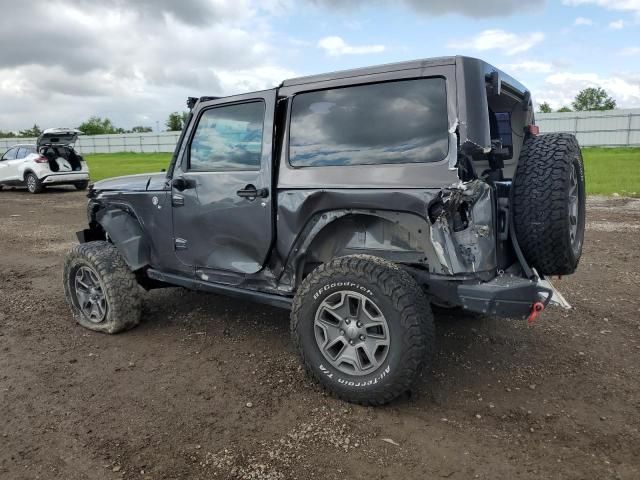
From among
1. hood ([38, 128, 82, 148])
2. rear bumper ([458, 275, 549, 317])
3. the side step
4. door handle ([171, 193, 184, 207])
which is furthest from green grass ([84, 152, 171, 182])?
rear bumper ([458, 275, 549, 317])

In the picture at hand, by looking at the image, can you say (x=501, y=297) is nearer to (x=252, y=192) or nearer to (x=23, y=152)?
(x=252, y=192)

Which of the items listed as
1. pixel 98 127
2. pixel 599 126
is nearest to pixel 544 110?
pixel 599 126

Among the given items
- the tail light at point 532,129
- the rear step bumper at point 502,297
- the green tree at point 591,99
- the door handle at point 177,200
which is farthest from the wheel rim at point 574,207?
the green tree at point 591,99

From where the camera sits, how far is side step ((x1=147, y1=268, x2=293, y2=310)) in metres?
3.75

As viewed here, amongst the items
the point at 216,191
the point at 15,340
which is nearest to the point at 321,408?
the point at 216,191

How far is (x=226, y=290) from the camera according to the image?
13.2 feet

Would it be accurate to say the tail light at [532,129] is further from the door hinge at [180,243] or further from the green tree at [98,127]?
the green tree at [98,127]

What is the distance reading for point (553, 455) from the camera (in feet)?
8.93

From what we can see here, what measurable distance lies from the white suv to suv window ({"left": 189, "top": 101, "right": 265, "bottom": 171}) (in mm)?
13652

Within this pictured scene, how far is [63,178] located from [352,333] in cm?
1607

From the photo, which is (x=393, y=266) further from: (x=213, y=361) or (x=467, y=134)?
(x=213, y=361)

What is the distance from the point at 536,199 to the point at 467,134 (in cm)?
66

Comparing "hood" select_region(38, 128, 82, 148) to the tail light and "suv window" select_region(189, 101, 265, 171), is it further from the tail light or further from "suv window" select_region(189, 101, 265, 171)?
the tail light

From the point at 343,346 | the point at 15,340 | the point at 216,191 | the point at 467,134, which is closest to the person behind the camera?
the point at 467,134
